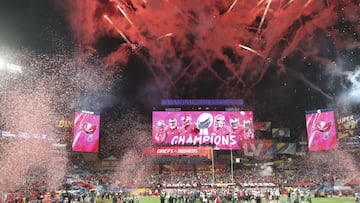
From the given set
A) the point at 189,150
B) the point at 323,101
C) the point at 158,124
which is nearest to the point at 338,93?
the point at 323,101

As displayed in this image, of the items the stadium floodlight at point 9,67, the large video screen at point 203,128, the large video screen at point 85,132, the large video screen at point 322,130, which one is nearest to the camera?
the stadium floodlight at point 9,67

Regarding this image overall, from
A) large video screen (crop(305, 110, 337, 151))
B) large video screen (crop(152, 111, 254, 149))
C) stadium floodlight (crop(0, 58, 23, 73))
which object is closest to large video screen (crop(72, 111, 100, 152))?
large video screen (crop(152, 111, 254, 149))

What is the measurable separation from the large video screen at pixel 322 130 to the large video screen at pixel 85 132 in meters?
33.7

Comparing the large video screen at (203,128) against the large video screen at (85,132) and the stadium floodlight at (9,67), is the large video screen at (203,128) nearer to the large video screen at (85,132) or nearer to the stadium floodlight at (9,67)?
the large video screen at (85,132)

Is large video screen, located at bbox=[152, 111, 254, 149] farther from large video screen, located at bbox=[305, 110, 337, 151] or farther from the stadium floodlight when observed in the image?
the stadium floodlight

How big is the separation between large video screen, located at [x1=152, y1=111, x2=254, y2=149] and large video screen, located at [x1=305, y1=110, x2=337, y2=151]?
9125mm

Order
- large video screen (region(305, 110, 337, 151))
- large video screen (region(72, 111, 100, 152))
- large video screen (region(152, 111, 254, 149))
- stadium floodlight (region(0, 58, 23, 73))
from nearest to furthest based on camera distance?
stadium floodlight (region(0, 58, 23, 73)) < large video screen (region(305, 110, 337, 151)) < large video screen (region(72, 111, 100, 152)) < large video screen (region(152, 111, 254, 149))

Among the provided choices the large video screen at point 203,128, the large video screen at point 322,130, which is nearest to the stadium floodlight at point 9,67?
the large video screen at point 203,128

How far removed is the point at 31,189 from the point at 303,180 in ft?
110

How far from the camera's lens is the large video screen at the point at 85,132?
54.9m

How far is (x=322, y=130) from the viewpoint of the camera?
54500 millimetres

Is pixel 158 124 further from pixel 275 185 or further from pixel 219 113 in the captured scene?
pixel 275 185

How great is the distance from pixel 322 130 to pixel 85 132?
119 feet

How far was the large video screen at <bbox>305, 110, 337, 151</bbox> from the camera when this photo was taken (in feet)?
176
